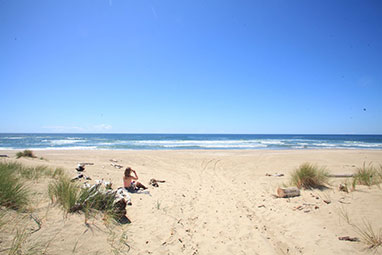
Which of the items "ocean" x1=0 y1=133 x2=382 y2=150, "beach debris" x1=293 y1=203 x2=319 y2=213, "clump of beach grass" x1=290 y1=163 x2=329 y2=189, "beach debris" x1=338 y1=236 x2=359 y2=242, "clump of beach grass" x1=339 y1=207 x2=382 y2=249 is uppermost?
"clump of beach grass" x1=290 y1=163 x2=329 y2=189

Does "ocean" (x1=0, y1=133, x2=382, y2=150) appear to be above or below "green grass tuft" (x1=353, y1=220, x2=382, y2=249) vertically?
below

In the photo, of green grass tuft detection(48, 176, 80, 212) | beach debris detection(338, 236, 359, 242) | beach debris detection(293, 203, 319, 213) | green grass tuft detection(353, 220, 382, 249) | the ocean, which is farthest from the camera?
the ocean

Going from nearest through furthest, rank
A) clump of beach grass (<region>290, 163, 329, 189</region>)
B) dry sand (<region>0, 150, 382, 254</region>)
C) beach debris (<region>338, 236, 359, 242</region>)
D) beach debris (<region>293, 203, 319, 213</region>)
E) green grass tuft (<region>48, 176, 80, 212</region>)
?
dry sand (<region>0, 150, 382, 254</region>)
beach debris (<region>338, 236, 359, 242</region>)
green grass tuft (<region>48, 176, 80, 212</region>)
beach debris (<region>293, 203, 319, 213</region>)
clump of beach grass (<region>290, 163, 329, 189</region>)

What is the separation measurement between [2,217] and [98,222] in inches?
58.5

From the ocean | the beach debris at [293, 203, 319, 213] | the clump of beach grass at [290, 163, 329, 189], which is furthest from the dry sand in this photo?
the ocean

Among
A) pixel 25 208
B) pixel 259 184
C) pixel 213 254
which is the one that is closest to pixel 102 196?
pixel 25 208

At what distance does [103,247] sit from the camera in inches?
119

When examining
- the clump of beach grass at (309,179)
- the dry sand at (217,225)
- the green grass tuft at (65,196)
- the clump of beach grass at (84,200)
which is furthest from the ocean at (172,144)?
the green grass tuft at (65,196)

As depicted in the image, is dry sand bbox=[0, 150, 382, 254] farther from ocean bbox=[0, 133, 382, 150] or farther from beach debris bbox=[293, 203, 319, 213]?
Result: ocean bbox=[0, 133, 382, 150]

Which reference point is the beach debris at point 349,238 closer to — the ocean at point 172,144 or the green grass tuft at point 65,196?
the green grass tuft at point 65,196

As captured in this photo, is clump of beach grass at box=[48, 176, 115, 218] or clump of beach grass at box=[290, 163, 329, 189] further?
A: clump of beach grass at box=[290, 163, 329, 189]

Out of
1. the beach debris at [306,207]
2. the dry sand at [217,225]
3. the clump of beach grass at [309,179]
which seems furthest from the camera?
the clump of beach grass at [309,179]

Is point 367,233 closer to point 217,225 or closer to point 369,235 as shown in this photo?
point 369,235

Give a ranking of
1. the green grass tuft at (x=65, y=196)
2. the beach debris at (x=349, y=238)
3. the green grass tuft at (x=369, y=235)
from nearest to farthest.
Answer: the green grass tuft at (x=369, y=235) → the beach debris at (x=349, y=238) → the green grass tuft at (x=65, y=196)
